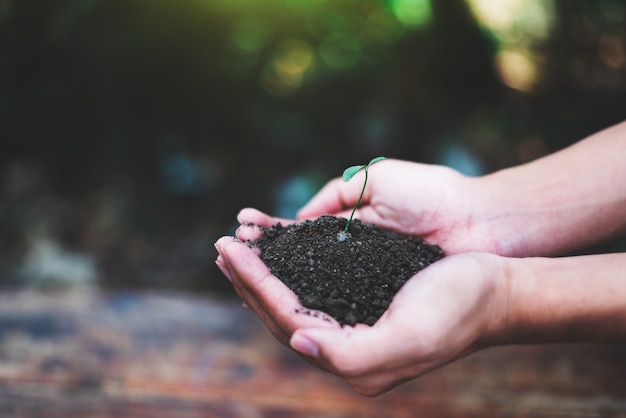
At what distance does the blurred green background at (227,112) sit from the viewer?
2.15 metres

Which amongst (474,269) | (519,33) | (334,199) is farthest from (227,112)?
(474,269)

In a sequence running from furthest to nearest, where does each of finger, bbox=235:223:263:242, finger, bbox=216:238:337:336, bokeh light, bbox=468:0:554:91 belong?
bokeh light, bbox=468:0:554:91
finger, bbox=235:223:263:242
finger, bbox=216:238:337:336

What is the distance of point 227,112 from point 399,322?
66.5 inches

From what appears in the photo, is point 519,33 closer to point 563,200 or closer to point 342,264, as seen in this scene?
point 563,200

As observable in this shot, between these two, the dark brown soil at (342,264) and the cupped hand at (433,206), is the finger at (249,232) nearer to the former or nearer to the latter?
the dark brown soil at (342,264)

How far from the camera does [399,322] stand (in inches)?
29.2

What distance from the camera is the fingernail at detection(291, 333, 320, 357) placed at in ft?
2.41

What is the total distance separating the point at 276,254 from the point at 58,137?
5.52 ft

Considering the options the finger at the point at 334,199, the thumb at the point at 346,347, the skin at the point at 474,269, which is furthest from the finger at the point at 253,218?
the thumb at the point at 346,347

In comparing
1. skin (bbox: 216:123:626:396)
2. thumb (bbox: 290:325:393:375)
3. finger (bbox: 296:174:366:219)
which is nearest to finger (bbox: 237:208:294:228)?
skin (bbox: 216:123:626:396)

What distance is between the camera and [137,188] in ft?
7.59

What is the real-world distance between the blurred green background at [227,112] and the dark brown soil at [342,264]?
108cm

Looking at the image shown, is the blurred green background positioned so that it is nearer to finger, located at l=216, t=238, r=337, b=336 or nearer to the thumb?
finger, located at l=216, t=238, r=337, b=336

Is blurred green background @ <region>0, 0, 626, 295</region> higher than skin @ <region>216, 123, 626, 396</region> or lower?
higher
